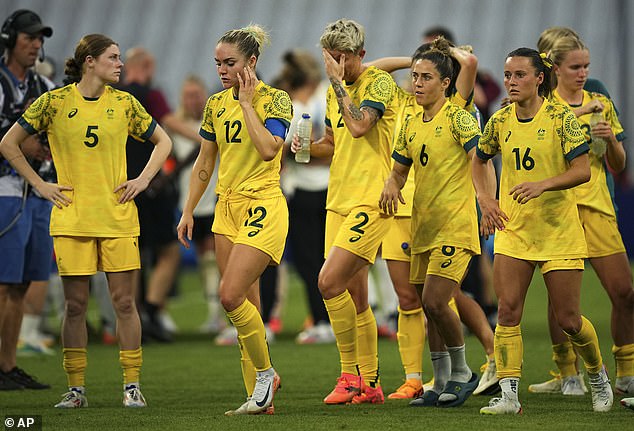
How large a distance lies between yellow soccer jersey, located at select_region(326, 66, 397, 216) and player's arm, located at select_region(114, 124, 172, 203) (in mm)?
992

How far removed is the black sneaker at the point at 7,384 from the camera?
747 centimetres

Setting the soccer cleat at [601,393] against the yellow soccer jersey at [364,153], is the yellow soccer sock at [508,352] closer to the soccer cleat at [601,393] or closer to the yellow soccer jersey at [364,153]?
the soccer cleat at [601,393]

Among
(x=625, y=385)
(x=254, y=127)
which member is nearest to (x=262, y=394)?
(x=254, y=127)

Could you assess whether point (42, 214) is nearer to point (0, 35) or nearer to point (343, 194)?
point (0, 35)

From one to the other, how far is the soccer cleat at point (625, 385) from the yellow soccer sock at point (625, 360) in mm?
33

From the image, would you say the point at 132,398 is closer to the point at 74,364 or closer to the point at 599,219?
the point at 74,364

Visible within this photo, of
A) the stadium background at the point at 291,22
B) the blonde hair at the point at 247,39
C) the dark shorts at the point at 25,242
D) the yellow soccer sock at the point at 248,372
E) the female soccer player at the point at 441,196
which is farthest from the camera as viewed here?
the stadium background at the point at 291,22

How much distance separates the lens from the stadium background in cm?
2591

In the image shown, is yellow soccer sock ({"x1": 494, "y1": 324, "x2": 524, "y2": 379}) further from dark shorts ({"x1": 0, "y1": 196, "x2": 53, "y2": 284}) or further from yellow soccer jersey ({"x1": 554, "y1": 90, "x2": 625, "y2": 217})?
dark shorts ({"x1": 0, "y1": 196, "x2": 53, "y2": 284})

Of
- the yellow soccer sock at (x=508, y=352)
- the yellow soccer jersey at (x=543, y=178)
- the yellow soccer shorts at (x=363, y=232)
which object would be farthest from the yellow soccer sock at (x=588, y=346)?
the yellow soccer shorts at (x=363, y=232)

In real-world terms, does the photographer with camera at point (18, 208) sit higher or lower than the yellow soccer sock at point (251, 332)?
higher

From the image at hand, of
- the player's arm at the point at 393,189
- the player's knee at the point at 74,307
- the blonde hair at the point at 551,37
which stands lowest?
the player's knee at the point at 74,307

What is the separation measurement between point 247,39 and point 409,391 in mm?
2312

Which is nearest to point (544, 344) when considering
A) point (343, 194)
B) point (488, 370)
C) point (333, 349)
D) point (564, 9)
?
point (333, 349)
